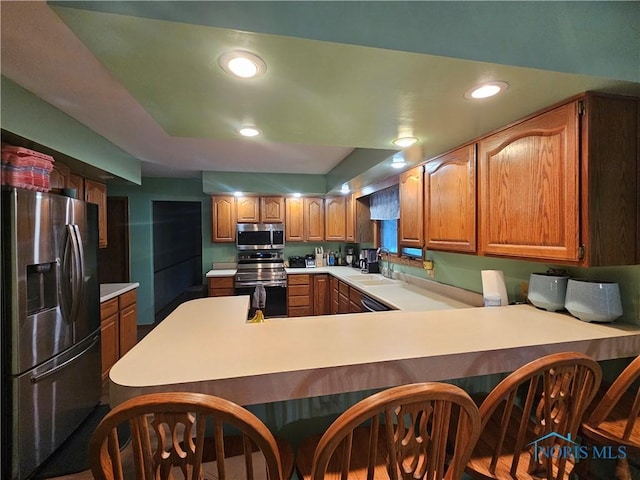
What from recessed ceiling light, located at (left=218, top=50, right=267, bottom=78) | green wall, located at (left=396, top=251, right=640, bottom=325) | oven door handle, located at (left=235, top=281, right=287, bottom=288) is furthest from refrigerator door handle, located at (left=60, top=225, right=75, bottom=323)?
green wall, located at (left=396, top=251, right=640, bottom=325)

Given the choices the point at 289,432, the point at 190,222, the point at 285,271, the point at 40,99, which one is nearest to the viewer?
the point at 289,432

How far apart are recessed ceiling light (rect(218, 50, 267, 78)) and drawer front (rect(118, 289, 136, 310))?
2.81m

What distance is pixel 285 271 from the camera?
4.35m

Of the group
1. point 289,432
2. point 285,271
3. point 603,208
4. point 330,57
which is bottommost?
point 289,432

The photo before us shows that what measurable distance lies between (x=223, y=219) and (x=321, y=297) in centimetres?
197

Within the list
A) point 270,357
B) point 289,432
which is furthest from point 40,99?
point 289,432

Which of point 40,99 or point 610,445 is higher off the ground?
point 40,99

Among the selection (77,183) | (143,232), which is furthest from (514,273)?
(143,232)

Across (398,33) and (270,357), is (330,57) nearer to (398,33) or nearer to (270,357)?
(398,33)

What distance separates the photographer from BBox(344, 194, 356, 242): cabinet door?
438 centimetres

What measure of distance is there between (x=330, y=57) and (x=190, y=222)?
7320mm

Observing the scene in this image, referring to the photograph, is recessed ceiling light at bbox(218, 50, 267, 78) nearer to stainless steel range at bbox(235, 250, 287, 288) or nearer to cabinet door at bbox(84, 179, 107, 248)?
cabinet door at bbox(84, 179, 107, 248)

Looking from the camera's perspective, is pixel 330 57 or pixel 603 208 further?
pixel 603 208

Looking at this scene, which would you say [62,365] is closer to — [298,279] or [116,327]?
[116,327]
